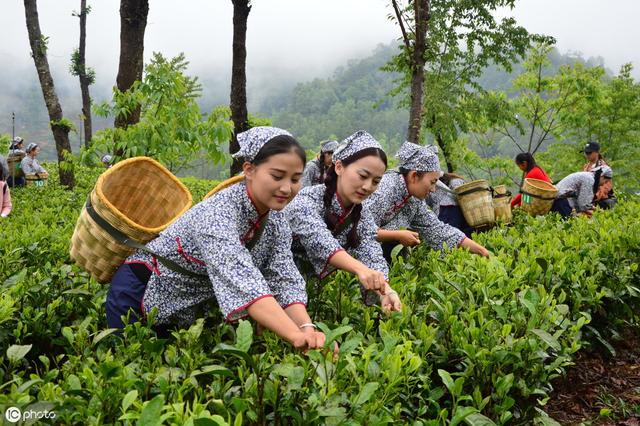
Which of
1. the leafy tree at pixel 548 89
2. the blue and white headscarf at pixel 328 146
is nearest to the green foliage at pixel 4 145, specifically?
the blue and white headscarf at pixel 328 146

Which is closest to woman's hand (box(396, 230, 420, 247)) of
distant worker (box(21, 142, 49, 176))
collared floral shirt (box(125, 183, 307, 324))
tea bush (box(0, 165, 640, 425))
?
tea bush (box(0, 165, 640, 425))

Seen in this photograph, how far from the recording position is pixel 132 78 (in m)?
6.22

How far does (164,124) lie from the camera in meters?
4.59

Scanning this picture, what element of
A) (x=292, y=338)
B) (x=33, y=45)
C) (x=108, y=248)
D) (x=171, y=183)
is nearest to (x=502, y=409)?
(x=292, y=338)

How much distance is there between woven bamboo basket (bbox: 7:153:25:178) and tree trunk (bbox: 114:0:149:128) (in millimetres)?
6777

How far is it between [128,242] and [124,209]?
71 centimetres

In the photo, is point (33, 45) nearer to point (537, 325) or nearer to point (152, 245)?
point (152, 245)

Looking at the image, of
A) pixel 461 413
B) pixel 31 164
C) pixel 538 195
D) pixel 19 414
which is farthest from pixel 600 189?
pixel 31 164

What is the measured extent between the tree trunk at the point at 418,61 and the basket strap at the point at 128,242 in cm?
618

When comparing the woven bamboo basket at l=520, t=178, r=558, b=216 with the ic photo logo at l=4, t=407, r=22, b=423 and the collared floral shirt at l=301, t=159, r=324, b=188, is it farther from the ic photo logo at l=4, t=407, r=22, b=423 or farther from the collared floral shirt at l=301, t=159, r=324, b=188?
the ic photo logo at l=4, t=407, r=22, b=423

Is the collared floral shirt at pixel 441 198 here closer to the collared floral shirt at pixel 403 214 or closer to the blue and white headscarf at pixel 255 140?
the collared floral shirt at pixel 403 214

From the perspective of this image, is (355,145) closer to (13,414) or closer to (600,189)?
(13,414)

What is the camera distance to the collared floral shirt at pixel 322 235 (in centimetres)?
276

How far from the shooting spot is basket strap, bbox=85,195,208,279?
2.35 metres
